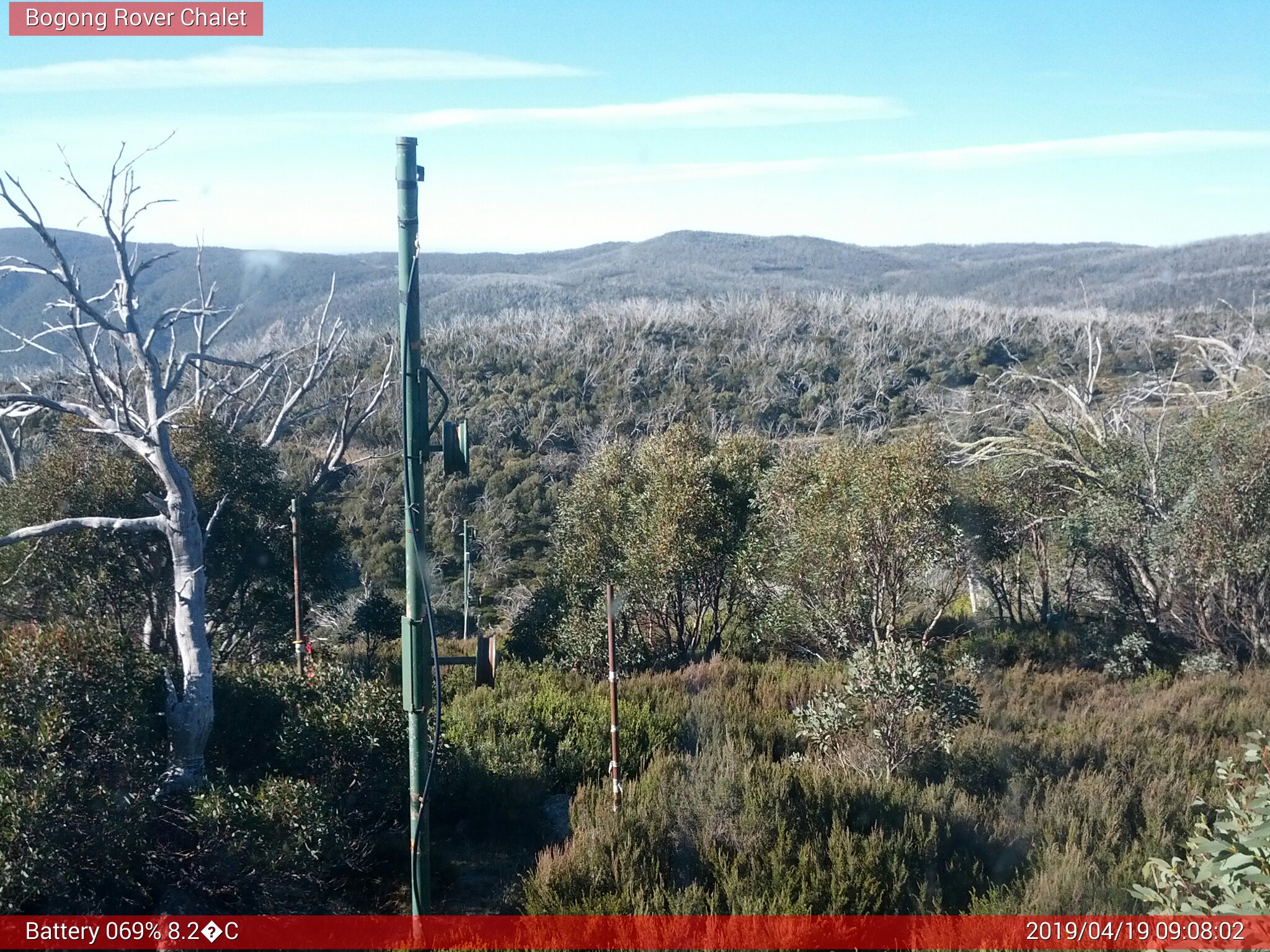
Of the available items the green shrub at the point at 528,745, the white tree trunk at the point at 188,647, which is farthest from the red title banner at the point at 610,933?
the green shrub at the point at 528,745

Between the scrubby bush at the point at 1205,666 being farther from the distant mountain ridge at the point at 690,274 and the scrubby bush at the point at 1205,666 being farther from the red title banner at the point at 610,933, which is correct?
the distant mountain ridge at the point at 690,274

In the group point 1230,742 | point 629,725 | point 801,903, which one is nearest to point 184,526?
point 629,725

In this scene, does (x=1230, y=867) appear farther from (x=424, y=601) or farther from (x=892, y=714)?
(x=892, y=714)

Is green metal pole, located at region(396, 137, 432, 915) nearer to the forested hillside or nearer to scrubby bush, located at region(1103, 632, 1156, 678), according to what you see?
the forested hillside

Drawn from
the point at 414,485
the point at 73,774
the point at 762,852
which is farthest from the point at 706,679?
the point at 73,774

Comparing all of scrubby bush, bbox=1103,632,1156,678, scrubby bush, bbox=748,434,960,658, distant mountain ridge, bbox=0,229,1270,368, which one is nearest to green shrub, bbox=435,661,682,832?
scrubby bush, bbox=748,434,960,658
